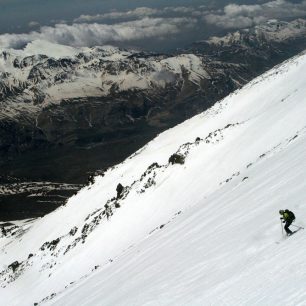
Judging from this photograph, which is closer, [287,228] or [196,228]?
[287,228]

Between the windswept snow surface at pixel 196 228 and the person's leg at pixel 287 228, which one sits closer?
the windswept snow surface at pixel 196 228

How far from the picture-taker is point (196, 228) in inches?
1163

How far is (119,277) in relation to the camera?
2919cm

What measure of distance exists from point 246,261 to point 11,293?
2123 inches

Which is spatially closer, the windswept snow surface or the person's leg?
the windswept snow surface

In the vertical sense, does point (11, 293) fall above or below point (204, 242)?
below

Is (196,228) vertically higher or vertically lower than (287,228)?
lower

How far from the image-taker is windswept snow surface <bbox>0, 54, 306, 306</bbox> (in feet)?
57.4

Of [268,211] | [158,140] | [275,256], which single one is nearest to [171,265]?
[268,211]

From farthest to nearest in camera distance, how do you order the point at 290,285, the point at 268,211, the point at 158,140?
the point at 158,140 → the point at 268,211 → the point at 290,285

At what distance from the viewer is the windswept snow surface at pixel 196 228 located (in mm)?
17502

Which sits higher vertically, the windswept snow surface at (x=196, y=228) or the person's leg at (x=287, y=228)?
the person's leg at (x=287, y=228)

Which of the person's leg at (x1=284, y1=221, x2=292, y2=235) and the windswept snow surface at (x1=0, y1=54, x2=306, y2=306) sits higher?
the person's leg at (x1=284, y1=221, x2=292, y2=235)

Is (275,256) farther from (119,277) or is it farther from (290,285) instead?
(119,277)
